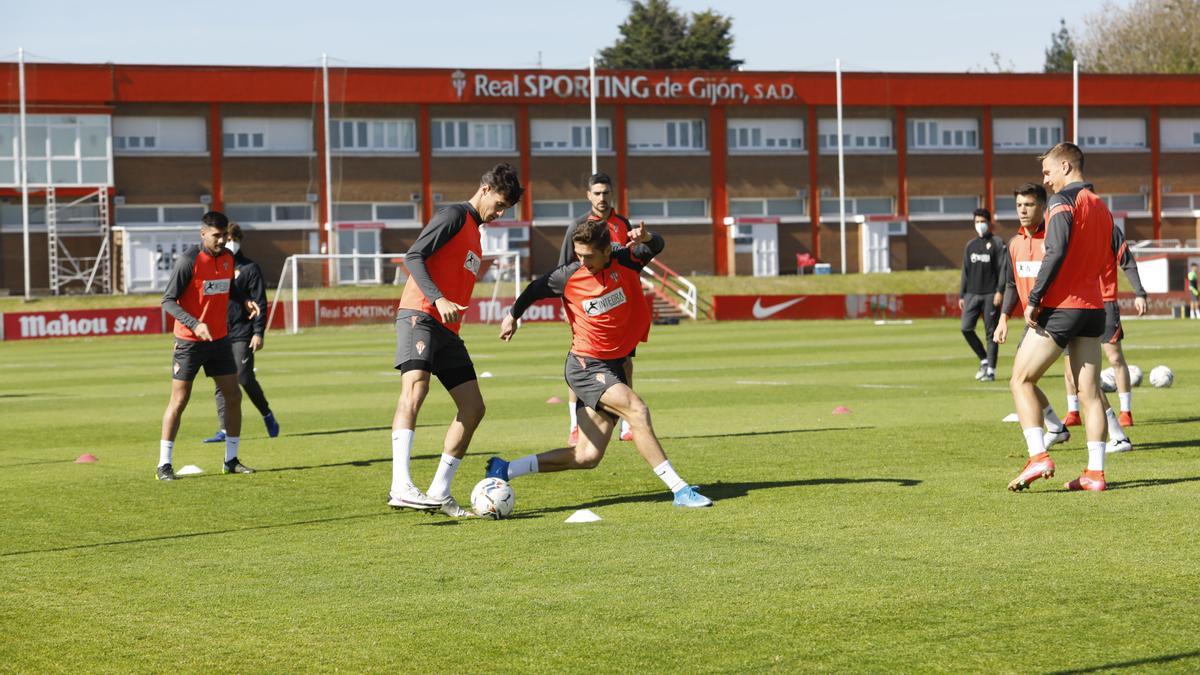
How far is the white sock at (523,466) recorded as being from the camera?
398 inches

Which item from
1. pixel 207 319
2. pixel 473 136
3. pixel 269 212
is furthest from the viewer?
pixel 473 136

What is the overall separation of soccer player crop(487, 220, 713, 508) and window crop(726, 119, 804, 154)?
6303cm

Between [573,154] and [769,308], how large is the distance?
20460mm

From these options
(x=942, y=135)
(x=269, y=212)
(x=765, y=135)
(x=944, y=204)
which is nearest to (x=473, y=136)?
(x=269, y=212)

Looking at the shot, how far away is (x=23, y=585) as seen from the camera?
7.70 metres

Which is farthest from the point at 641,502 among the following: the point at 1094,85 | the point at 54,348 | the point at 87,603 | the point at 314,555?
the point at 1094,85

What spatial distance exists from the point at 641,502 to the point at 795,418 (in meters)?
6.34

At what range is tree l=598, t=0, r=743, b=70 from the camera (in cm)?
9412

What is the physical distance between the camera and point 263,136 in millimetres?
65938

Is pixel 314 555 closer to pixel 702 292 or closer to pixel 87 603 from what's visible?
pixel 87 603

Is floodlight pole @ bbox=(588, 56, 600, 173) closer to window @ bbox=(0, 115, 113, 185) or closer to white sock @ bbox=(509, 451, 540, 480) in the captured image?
window @ bbox=(0, 115, 113, 185)

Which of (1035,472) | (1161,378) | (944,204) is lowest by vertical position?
(1035,472)

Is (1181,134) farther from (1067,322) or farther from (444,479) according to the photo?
(444,479)

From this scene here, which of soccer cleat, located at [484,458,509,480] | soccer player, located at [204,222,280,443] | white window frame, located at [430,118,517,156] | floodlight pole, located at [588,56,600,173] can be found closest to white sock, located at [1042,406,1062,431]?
soccer cleat, located at [484,458,509,480]
